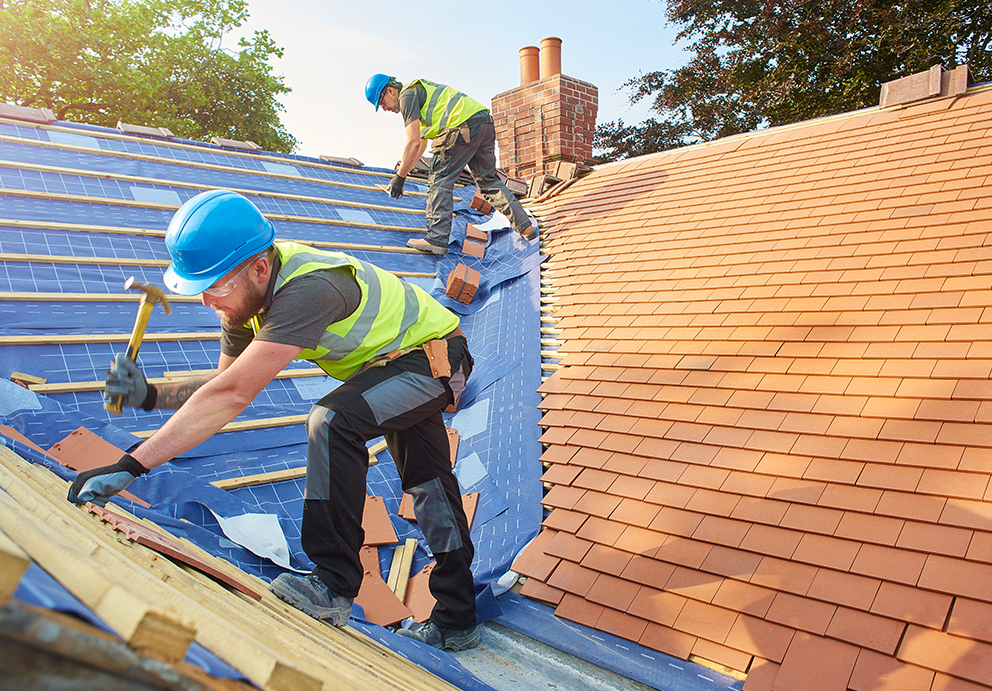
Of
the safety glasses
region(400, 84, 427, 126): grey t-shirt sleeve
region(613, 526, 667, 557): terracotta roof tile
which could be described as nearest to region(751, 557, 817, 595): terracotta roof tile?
region(613, 526, 667, 557): terracotta roof tile

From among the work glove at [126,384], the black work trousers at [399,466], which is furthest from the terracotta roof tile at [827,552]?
the work glove at [126,384]

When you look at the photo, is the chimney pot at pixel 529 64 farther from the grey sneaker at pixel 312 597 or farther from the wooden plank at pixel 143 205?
the grey sneaker at pixel 312 597

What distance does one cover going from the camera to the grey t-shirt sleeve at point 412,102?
5.33 meters

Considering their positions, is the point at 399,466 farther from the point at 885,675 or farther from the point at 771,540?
the point at 885,675

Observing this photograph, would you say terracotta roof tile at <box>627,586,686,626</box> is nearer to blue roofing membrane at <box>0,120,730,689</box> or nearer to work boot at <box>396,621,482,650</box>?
blue roofing membrane at <box>0,120,730,689</box>

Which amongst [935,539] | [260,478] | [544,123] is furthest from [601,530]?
[544,123]

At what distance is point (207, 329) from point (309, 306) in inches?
82.5

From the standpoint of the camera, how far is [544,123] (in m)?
8.16

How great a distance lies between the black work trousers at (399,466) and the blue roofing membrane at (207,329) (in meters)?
0.27

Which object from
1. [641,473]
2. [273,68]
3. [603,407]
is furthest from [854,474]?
[273,68]

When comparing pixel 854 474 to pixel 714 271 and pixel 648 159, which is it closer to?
pixel 714 271

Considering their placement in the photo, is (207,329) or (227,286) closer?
(227,286)

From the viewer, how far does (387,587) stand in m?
2.75

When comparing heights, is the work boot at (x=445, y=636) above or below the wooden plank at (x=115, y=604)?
below
